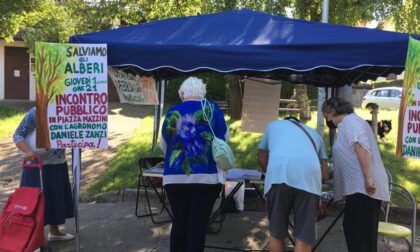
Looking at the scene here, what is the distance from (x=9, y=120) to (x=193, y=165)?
38.3ft

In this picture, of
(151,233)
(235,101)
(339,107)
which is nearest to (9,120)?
(235,101)

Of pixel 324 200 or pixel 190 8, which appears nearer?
pixel 324 200

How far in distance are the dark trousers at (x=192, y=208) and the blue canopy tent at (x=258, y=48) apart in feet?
3.89

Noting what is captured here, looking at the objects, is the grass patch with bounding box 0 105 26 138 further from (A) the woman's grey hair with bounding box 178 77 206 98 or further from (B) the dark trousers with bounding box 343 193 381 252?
(B) the dark trousers with bounding box 343 193 381 252

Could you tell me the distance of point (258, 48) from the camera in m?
4.49

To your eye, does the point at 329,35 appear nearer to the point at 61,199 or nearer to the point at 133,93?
the point at 133,93

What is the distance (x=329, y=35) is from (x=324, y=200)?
5.08 ft

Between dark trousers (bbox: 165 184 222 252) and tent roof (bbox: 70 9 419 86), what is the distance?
1188mm

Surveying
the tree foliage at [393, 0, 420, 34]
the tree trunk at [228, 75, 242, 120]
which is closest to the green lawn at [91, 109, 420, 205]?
the tree trunk at [228, 75, 242, 120]

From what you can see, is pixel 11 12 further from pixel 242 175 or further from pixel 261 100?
pixel 242 175

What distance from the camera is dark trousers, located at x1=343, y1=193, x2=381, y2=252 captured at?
398 cm

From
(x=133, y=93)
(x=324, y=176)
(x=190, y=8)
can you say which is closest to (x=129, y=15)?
(x=190, y=8)

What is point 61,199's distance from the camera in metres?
4.99

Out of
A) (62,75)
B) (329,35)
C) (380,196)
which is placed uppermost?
(329,35)
